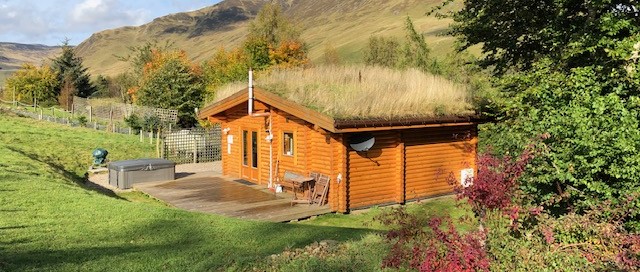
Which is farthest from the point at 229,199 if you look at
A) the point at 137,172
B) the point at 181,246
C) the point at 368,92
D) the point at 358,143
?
the point at 181,246

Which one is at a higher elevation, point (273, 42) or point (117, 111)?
point (273, 42)

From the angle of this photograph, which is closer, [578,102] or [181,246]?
[181,246]

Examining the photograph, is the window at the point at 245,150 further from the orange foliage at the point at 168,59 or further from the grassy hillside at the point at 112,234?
the orange foliage at the point at 168,59

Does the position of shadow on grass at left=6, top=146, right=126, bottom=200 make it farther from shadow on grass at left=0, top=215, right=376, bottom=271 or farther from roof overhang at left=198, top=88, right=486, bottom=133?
shadow on grass at left=0, top=215, right=376, bottom=271

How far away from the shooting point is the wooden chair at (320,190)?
510 inches

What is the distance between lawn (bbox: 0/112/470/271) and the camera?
23.2 feet

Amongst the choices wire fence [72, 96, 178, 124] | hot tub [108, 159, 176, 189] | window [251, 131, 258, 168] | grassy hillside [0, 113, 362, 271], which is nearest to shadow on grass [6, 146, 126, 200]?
hot tub [108, 159, 176, 189]

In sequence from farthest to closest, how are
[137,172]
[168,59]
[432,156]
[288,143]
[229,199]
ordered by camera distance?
1. [168,59]
2. [137,172]
3. [288,143]
4. [432,156]
5. [229,199]

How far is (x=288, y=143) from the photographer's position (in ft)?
49.0

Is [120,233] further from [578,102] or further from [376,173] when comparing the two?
[578,102]

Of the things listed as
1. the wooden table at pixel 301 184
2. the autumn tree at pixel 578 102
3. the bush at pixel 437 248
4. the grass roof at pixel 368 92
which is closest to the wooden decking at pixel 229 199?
the wooden table at pixel 301 184

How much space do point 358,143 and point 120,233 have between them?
6.24 m

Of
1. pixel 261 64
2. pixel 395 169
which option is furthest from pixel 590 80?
pixel 261 64

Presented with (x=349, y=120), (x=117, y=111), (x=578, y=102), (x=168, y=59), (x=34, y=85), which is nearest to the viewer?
(x=578, y=102)
